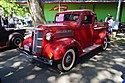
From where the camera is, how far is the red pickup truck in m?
4.69

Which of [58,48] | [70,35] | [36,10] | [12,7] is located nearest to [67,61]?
[58,48]

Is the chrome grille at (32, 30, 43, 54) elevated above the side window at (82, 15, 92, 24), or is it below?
below

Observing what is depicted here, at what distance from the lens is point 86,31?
6.06m

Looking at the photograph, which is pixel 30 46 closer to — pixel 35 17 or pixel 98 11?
pixel 35 17

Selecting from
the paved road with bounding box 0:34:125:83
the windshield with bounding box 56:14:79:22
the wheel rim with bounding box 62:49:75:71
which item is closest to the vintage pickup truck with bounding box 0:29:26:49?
the paved road with bounding box 0:34:125:83

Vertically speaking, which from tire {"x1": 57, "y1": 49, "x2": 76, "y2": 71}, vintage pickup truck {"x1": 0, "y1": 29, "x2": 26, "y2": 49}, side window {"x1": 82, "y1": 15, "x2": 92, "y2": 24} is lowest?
tire {"x1": 57, "y1": 49, "x2": 76, "y2": 71}

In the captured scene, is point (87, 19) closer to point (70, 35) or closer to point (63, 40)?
point (70, 35)

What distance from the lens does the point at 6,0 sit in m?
9.88

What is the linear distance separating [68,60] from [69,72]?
389mm

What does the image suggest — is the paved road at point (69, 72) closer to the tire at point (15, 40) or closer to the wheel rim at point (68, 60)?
the wheel rim at point (68, 60)

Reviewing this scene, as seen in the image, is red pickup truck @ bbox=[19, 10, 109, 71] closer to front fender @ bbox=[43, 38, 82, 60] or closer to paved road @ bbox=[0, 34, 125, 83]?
front fender @ bbox=[43, 38, 82, 60]

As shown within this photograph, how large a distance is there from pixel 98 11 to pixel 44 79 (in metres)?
15.4

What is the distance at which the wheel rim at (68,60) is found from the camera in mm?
4930

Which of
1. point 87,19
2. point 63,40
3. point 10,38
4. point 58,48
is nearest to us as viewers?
point 58,48
